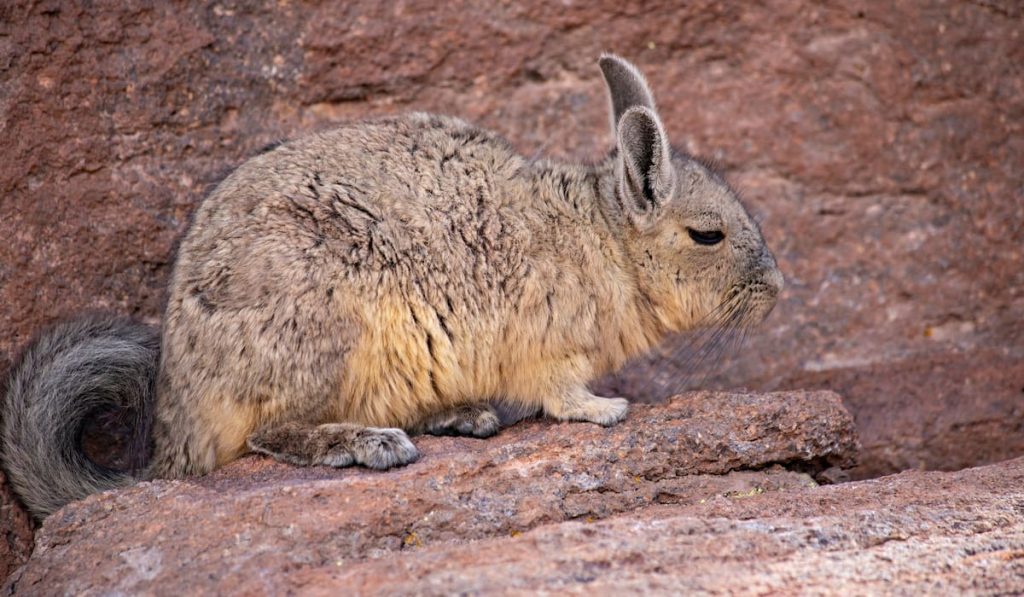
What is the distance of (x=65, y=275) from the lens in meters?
6.18

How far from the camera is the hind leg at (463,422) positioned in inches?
222

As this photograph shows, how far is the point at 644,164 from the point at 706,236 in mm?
515

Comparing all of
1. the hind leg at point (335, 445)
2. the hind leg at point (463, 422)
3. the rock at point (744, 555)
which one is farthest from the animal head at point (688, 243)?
the hind leg at point (335, 445)

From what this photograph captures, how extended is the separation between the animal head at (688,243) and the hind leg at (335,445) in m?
1.68

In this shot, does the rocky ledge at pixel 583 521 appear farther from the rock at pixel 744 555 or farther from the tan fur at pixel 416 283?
the tan fur at pixel 416 283

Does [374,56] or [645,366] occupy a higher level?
[374,56]

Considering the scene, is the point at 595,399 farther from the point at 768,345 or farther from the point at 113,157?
the point at 113,157

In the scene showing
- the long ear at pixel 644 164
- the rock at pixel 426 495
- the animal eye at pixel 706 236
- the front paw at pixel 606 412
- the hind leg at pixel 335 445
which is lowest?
the rock at pixel 426 495

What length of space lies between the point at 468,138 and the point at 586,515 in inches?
86.5

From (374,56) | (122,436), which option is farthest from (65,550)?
(374,56)

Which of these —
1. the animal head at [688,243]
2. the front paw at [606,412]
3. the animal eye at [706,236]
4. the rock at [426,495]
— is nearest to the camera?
the rock at [426,495]

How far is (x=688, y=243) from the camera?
5.93 metres

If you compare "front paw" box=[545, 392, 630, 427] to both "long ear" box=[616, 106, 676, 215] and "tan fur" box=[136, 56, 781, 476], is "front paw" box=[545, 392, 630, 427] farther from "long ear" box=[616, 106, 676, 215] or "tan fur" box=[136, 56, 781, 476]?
"long ear" box=[616, 106, 676, 215]

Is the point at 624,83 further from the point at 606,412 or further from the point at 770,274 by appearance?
the point at 606,412
